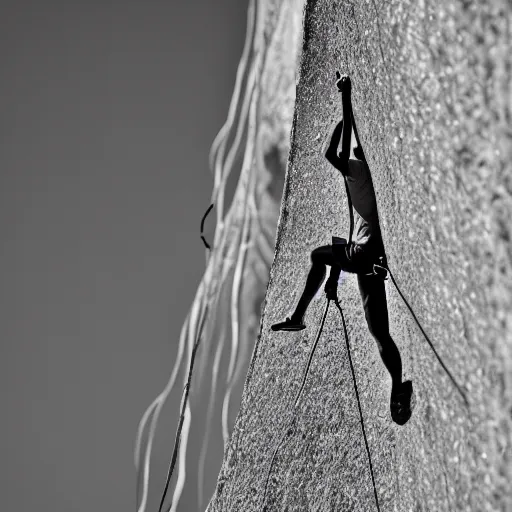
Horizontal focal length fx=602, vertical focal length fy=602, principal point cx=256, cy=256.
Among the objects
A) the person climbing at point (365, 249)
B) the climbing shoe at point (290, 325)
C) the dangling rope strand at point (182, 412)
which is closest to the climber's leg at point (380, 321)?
the person climbing at point (365, 249)

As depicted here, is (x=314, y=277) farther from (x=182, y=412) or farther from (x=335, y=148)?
(x=182, y=412)

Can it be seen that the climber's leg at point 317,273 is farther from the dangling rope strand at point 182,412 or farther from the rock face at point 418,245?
the dangling rope strand at point 182,412

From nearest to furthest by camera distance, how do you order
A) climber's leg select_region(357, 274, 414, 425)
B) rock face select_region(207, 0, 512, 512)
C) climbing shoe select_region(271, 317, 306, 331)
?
rock face select_region(207, 0, 512, 512) < climber's leg select_region(357, 274, 414, 425) < climbing shoe select_region(271, 317, 306, 331)

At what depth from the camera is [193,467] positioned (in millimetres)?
754

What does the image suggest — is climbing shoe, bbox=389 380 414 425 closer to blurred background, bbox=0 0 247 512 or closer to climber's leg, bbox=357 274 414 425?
climber's leg, bbox=357 274 414 425

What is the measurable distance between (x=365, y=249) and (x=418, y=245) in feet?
0.24

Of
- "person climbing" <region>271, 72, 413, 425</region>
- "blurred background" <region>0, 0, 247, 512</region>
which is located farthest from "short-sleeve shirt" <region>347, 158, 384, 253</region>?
"blurred background" <region>0, 0, 247, 512</region>

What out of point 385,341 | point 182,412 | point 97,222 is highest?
point 97,222

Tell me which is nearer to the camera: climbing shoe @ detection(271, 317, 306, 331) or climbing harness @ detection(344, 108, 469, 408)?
climbing harness @ detection(344, 108, 469, 408)

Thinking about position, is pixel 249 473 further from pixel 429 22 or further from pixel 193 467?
pixel 429 22

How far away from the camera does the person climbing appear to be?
1.27 ft

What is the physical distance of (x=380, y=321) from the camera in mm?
398

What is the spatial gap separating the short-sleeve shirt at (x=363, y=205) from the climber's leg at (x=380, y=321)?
3 centimetres

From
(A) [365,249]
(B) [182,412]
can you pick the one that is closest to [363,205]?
(A) [365,249]
